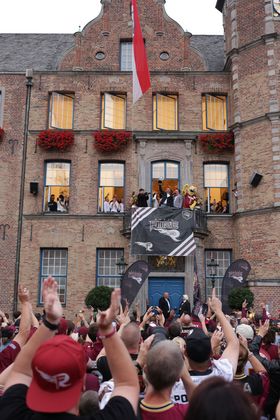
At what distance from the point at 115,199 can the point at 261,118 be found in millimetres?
6849

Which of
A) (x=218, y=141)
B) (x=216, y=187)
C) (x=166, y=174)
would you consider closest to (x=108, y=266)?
(x=166, y=174)

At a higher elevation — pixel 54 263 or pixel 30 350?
pixel 54 263

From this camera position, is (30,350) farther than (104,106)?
No

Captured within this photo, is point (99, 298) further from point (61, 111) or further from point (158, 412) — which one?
point (158, 412)

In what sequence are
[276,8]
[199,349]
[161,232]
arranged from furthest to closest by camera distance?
[276,8] → [161,232] → [199,349]

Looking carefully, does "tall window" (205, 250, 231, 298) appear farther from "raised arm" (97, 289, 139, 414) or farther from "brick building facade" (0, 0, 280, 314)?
"raised arm" (97, 289, 139, 414)

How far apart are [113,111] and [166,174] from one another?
3.76 meters

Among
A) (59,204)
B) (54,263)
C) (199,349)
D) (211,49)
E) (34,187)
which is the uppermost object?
(211,49)

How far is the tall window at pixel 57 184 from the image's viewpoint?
19.8 m

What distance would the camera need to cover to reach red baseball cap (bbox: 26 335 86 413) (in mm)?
1827

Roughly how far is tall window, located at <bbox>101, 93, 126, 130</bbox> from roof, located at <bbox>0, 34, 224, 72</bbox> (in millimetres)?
3206

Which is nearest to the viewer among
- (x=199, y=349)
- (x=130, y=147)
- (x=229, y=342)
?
(x=199, y=349)

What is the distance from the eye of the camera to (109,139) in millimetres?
19859

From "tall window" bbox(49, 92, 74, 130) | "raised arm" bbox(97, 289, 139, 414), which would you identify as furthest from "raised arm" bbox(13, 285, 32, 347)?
"tall window" bbox(49, 92, 74, 130)
